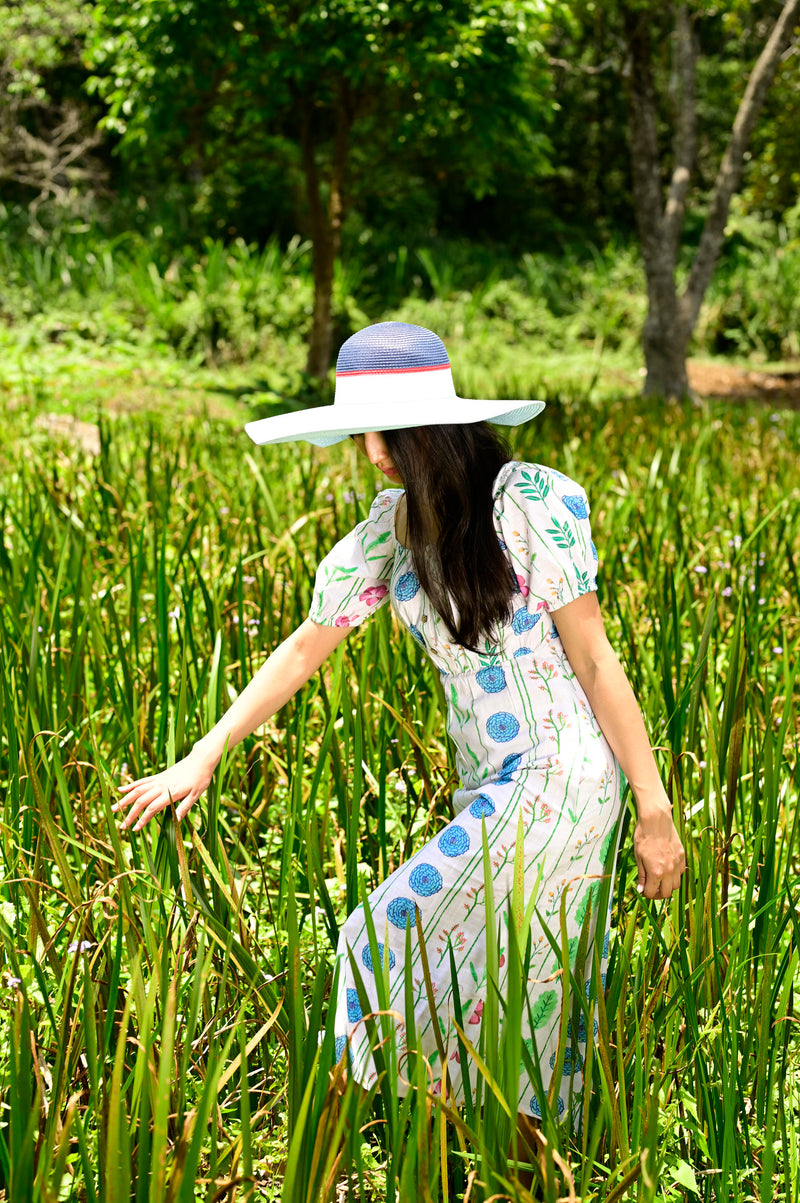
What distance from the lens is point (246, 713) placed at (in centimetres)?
151

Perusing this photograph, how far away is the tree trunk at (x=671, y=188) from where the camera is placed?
24.1ft

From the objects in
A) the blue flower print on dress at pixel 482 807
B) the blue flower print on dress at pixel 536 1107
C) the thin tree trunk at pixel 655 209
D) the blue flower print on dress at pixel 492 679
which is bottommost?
→ the blue flower print on dress at pixel 536 1107

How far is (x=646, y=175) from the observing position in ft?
Answer: 25.1

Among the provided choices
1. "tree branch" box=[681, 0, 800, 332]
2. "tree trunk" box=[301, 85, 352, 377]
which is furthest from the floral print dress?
"tree trunk" box=[301, 85, 352, 377]

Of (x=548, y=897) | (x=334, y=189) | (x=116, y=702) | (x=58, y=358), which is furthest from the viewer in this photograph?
(x=58, y=358)

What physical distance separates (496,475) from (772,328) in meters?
13.6

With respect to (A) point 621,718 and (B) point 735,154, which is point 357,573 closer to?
(A) point 621,718

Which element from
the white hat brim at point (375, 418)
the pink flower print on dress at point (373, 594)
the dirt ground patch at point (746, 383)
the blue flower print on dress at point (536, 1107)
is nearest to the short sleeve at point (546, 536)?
the white hat brim at point (375, 418)

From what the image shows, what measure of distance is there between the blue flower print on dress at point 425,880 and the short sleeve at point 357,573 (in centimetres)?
37

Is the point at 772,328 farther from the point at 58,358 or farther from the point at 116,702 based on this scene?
the point at 116,702

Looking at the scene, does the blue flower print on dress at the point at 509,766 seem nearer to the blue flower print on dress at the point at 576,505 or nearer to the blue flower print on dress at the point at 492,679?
the blue flower print on dress at the point at 492,679

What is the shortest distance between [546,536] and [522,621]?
0.41 feet

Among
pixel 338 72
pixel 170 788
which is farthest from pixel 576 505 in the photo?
pixel 338 72

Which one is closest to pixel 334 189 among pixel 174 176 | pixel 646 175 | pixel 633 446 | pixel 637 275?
pixel 646 175
